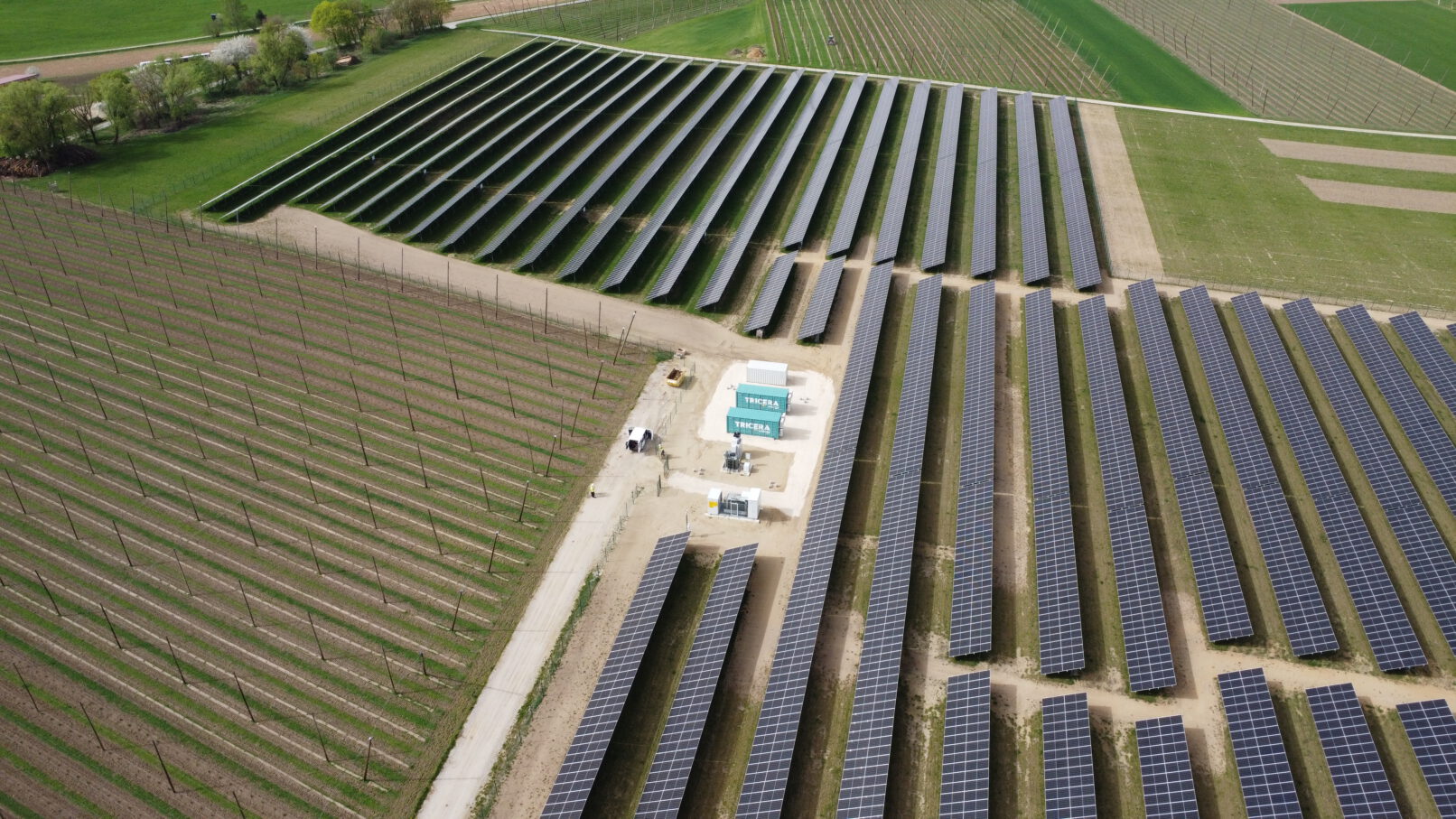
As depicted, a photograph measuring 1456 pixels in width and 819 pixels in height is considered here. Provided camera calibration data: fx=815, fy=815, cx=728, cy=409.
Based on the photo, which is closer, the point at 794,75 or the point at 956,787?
the point at 956,787

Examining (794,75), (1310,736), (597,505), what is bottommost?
(1310,736)

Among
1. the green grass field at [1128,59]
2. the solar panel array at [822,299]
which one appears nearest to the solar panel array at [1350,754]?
the solar panel array at [822,299]

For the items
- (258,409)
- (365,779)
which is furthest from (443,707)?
(258,409)

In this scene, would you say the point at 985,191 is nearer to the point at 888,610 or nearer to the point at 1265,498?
the point at 1265,498

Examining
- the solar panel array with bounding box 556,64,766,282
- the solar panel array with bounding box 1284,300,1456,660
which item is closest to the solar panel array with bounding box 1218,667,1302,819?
the solar panel array with bounding box 1284,300,1456,660

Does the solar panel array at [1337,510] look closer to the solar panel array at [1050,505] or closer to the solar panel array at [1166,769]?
the solar panel array at [1166,769]

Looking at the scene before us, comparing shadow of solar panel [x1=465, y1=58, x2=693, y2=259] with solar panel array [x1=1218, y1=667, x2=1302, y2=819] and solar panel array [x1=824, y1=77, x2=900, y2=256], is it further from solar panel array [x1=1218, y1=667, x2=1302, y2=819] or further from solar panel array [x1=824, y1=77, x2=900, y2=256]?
solar panel array [x1=1218, y1=667, x2=1302, y2=819]

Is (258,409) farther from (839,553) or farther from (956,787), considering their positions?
(956,787)
